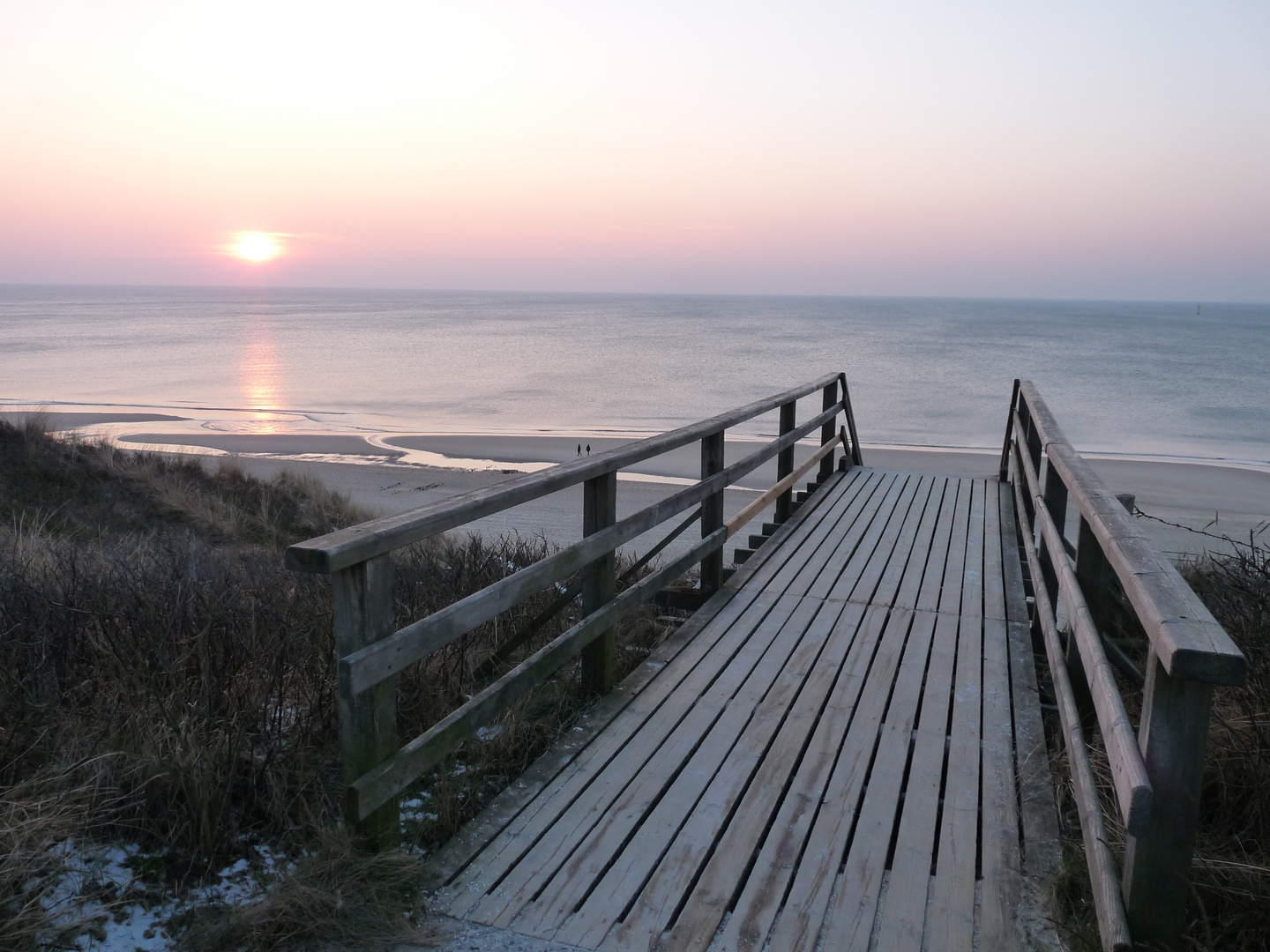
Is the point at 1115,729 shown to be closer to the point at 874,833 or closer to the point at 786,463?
the point at 874,833

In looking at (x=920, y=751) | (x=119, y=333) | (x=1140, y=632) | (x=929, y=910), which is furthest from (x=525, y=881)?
(x=119, y=333)

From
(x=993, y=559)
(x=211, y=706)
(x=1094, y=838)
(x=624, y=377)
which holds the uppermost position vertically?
(x=1094, y=838)

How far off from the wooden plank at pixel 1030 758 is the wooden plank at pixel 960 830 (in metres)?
0.15

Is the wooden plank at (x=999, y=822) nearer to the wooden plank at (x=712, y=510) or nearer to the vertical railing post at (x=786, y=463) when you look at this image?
the wooden plank at (x=712, y=510)

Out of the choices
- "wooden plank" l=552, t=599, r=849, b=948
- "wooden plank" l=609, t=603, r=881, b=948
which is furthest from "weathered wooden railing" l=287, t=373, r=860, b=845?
"wooden plank" l=609, t=603, r=881, b=948

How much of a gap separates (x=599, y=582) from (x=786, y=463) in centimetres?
406

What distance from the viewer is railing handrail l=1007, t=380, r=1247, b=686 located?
1.66 meters

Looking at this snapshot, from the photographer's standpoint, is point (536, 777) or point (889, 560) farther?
point (889, 560)

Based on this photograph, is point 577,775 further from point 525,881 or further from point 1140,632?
point 1140,632

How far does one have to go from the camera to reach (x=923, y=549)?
6.40m

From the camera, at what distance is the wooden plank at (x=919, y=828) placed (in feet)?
7.74

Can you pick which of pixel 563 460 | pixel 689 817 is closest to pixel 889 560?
pixel 689 817

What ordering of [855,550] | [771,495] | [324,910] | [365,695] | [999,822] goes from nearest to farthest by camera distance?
[324,910] → [365,695] → [999,822] → [855,550] → [771,495]

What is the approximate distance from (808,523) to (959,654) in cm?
283
